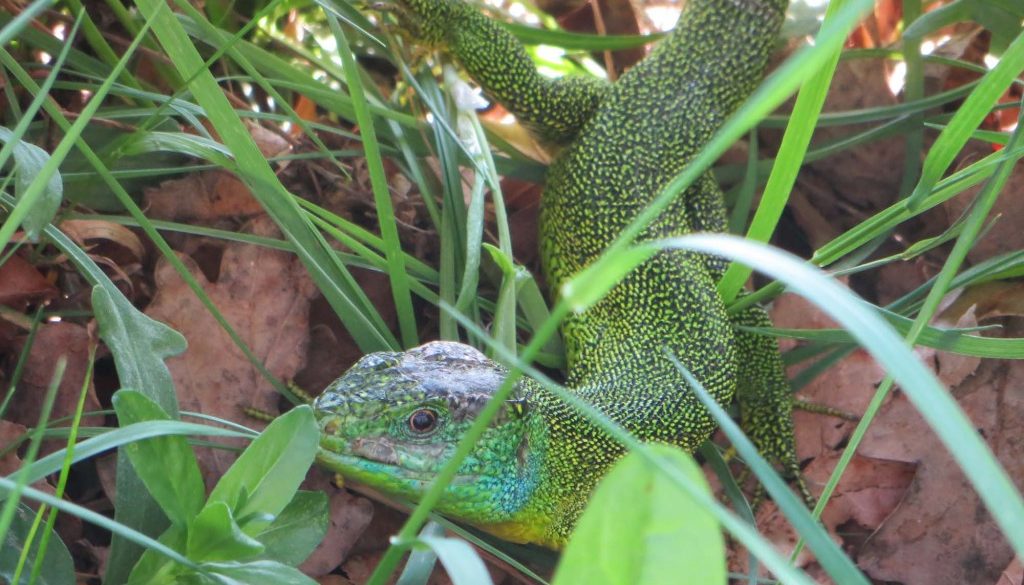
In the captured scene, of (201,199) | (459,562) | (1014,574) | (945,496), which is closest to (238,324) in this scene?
(201,199)

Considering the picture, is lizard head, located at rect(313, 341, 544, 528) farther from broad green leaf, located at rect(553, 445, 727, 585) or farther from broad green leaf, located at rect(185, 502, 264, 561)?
broad green leaf, located at rect(553, 445, 727, 585)

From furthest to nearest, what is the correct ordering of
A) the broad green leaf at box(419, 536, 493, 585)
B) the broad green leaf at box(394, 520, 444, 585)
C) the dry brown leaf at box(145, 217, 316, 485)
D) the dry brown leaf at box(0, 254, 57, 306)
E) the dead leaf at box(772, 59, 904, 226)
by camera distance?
1. the dead leaf at box(772, 59, 904, 226)
2. the dry brown leaf at box(145, 217, 316, 485)
3. the dry brown leaf at box(0, 254, 57, 306)
4. the broad green leaf at box(394, 520, 444, 585)
5. the broad green leaf at box(419, 536, 493, 585)

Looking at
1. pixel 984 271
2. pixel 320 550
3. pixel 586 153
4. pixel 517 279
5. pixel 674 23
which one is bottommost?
pixel 320 550

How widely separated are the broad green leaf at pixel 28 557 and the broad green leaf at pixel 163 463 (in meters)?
0.27

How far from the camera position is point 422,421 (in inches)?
86.5

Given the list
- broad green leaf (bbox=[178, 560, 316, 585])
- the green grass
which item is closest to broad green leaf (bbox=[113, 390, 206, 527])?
the green grass

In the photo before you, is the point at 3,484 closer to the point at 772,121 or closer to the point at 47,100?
the point at 47,100

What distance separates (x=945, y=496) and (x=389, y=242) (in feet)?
5.86

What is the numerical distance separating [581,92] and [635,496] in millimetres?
2436

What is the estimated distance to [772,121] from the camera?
3.25m

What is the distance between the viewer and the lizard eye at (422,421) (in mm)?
2191

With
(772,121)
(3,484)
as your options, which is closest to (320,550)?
(3,484)

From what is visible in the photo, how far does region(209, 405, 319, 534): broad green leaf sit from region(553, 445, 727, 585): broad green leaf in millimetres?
719

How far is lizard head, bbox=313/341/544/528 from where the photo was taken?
2.14 m
